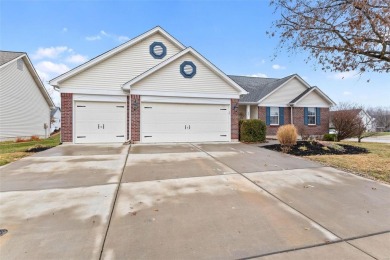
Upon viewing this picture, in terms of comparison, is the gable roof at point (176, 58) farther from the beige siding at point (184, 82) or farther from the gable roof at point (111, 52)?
the gable roof at point (111, 52)

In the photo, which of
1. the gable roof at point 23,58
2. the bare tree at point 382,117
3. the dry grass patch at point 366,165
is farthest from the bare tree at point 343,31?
the bare tree at point 382,117

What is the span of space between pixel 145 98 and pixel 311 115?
49.1 feet

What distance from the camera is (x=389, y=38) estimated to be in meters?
6.25

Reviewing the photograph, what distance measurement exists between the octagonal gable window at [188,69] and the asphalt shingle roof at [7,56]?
43.1 ft

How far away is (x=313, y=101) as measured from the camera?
1972cm

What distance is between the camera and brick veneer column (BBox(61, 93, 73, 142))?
11344 mm

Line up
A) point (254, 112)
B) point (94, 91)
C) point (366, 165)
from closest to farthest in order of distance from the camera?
point (366, 165)
point (94, 91)
point (254, 112)

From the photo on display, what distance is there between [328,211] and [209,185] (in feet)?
7.21

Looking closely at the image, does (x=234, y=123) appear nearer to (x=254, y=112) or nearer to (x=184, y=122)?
(x=184, y=122)

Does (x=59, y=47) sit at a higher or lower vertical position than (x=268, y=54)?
higher

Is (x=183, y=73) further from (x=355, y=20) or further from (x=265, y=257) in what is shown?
(x=265, y=257)

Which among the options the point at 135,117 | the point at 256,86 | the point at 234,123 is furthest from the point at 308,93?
the point at 135,117

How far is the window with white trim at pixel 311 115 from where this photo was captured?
→ 1970 cm

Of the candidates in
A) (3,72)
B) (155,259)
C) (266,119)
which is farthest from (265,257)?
(3,72)
